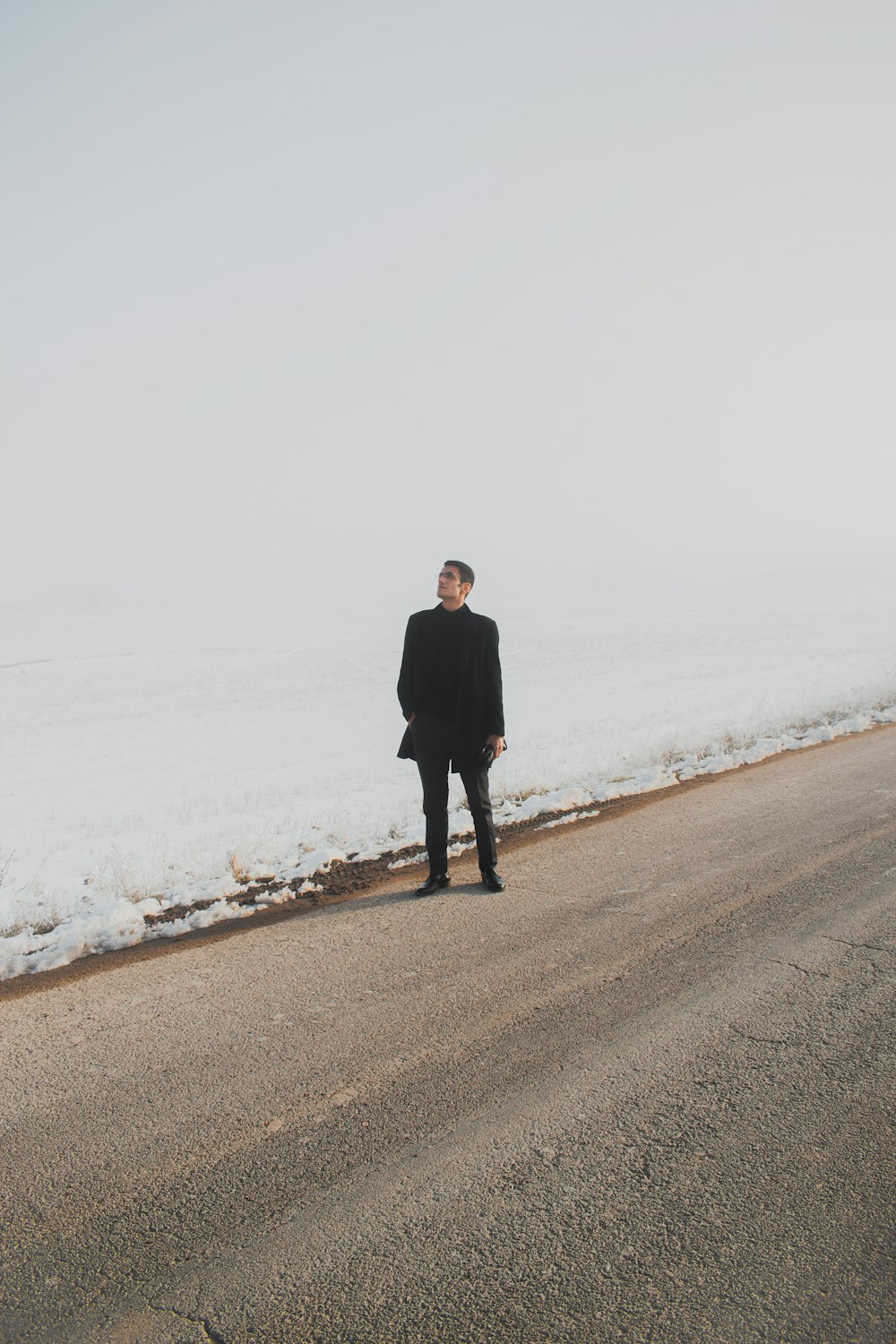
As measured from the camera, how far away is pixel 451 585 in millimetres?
6469

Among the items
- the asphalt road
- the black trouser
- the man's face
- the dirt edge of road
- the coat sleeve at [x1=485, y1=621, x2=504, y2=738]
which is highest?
the man's face

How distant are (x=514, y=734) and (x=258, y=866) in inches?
558

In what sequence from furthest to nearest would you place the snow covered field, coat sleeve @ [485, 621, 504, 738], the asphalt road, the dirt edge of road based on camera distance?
the snow covered field
coat sleeve @ [485, 621, 504, 738]
the dirt edge of road
the asphalt road

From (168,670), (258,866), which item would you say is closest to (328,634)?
(168,670)

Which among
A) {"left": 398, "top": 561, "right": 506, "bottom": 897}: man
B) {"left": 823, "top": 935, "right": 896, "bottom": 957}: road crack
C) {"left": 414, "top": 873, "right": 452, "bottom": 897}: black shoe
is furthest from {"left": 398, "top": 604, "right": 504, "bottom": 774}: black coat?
{"left": 823, "top": 935, "right": 896, "bottom": 957}: road crack

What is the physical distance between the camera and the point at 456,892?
6.49 meters

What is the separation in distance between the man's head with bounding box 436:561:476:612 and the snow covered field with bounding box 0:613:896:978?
2.62 metres

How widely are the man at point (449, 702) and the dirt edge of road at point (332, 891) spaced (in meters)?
0.64

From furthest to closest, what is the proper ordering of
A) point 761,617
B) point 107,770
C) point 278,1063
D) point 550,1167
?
point 761,617, point 107,770, point 278,1063, point 550,1167

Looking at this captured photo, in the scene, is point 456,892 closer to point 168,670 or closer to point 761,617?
point 168,670

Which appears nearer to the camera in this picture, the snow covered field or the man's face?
the man's face

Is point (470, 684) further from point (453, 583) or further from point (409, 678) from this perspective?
point (453, 583)

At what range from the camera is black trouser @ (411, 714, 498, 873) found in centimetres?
657

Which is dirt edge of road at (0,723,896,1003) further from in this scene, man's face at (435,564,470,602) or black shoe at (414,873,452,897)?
man's face at (435,564,470,602)
